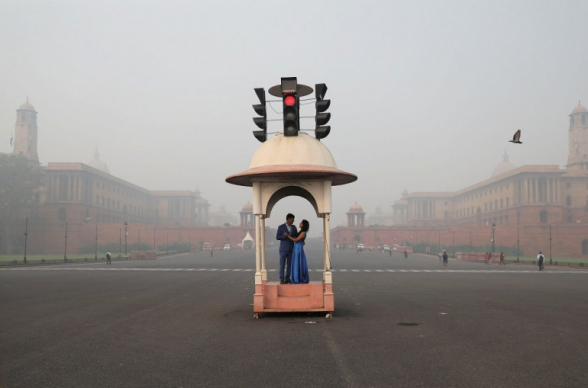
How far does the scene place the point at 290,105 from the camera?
11.9m

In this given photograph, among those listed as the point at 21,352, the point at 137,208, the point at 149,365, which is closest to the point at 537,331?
the point at 149,365

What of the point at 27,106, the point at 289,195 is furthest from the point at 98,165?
the point at 289,195

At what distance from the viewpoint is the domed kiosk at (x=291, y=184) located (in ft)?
38.8

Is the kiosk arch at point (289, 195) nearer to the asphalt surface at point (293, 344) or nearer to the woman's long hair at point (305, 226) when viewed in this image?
the woman's long hair at point (305, 226)

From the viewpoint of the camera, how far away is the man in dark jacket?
12570 millimetres

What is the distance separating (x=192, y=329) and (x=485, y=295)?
11281mm

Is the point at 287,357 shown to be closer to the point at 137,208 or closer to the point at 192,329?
the point at 192,329

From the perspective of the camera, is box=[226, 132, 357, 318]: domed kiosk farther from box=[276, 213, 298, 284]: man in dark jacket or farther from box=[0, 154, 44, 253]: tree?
box=[0, 154, 44, 253]: tree

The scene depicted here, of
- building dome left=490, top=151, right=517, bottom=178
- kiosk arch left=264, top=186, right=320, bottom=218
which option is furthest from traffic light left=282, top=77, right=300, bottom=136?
building dome left=490, top=151, right=517, bottom=178

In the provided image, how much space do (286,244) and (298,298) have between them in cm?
140

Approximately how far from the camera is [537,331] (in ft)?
32.7

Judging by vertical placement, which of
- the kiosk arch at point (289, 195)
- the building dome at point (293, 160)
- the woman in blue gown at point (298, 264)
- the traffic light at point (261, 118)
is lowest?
the woman in blue gown at point (298, 264)

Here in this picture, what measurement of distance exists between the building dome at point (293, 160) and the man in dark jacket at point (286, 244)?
1.34 metres

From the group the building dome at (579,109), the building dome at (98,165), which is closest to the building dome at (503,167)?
the building dome at (579,109)
